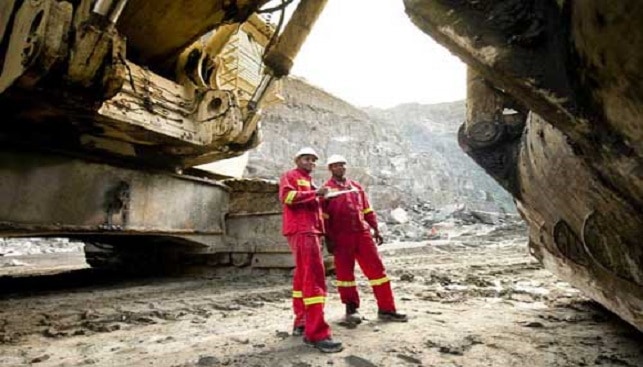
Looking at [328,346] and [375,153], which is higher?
[375,153]

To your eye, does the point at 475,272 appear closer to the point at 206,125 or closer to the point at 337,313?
the point at 337,313

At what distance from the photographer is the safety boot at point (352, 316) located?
2881mm

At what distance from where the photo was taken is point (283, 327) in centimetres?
283

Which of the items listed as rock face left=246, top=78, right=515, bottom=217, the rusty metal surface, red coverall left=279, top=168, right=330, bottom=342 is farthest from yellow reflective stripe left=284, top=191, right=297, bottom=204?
rock face left=246, top=78, right=515, bottom=217

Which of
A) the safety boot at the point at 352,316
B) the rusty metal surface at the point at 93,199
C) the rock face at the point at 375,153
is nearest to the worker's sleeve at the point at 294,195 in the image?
the safety boot at the point at 352,316

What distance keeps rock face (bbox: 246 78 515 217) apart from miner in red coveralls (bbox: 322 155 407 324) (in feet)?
72.3

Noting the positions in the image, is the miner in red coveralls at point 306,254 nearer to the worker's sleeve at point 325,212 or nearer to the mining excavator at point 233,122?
the worker's sleeve at point 325,212

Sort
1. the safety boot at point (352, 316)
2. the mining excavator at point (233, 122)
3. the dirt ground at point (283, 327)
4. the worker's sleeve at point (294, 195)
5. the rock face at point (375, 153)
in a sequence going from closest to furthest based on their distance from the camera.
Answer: the mining excavator at point (233, 122), the dirt ground at point (283, 327), the worker's sleeve at point (294, 195), the safety boot at point (352, 316), the rock face at point (375, 153)

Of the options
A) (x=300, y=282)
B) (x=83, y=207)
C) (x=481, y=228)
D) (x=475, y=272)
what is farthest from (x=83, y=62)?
(x=481, y=228)

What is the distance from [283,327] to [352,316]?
1.60 feet

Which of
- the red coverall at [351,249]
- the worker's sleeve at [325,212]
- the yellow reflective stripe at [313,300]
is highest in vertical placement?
the worker's sleeve at [325,212]

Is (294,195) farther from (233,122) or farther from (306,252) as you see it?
Result: (233,122)

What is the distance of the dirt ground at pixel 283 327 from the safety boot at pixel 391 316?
66mm

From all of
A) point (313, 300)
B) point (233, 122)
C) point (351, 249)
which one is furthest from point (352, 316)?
point (233, 122)
